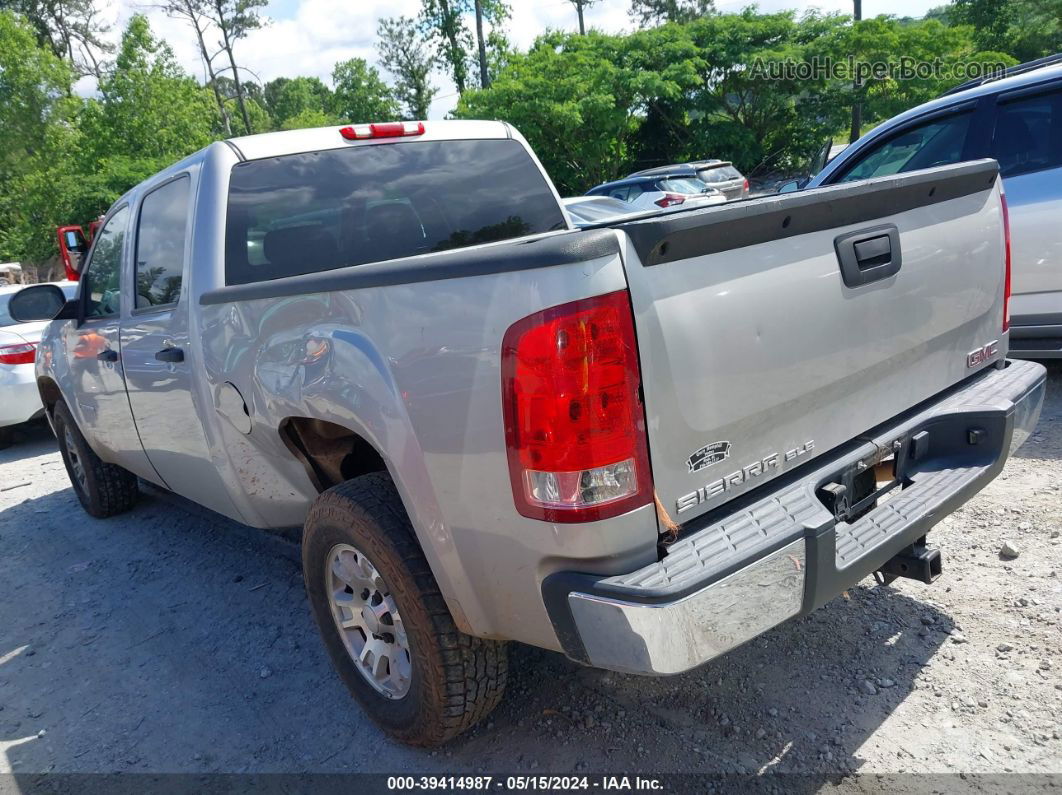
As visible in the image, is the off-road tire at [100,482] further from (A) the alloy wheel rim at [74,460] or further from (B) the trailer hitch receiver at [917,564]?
(B) the trailer hitch receiver at [917,564]

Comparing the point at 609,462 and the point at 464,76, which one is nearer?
the point at 609,462

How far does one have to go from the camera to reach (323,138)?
11.9ft

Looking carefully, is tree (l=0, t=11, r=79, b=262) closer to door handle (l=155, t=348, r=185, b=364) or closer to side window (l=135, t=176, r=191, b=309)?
side window (l=135, t=176, r=191, b=309)

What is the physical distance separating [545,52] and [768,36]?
7586 millimetres

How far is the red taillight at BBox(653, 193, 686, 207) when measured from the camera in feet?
50.0

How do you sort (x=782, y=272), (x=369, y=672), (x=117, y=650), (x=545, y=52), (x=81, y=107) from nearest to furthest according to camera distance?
(x=782, y=272) < (x=369, y=672) < (x=117, y=650) < (x=545, y=52) < (x=81, y=107)

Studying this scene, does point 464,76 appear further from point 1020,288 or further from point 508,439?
point 508,439

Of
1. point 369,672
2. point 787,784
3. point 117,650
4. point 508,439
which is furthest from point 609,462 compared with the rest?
point 117,650

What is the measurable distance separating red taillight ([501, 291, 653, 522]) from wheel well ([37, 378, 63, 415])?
14.7 feet

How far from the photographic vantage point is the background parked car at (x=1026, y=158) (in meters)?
5.03

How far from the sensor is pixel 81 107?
1226 inches

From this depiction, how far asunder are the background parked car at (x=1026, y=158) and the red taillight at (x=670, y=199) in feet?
31.8

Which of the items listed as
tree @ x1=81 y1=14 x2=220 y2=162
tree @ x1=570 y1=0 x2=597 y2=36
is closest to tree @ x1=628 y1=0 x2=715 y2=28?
tree @ x1=570 y1=0 x2=597 y2=36

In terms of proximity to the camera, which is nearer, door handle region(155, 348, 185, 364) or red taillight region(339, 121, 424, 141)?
→ door handle region(155, 348, 185, 364)
